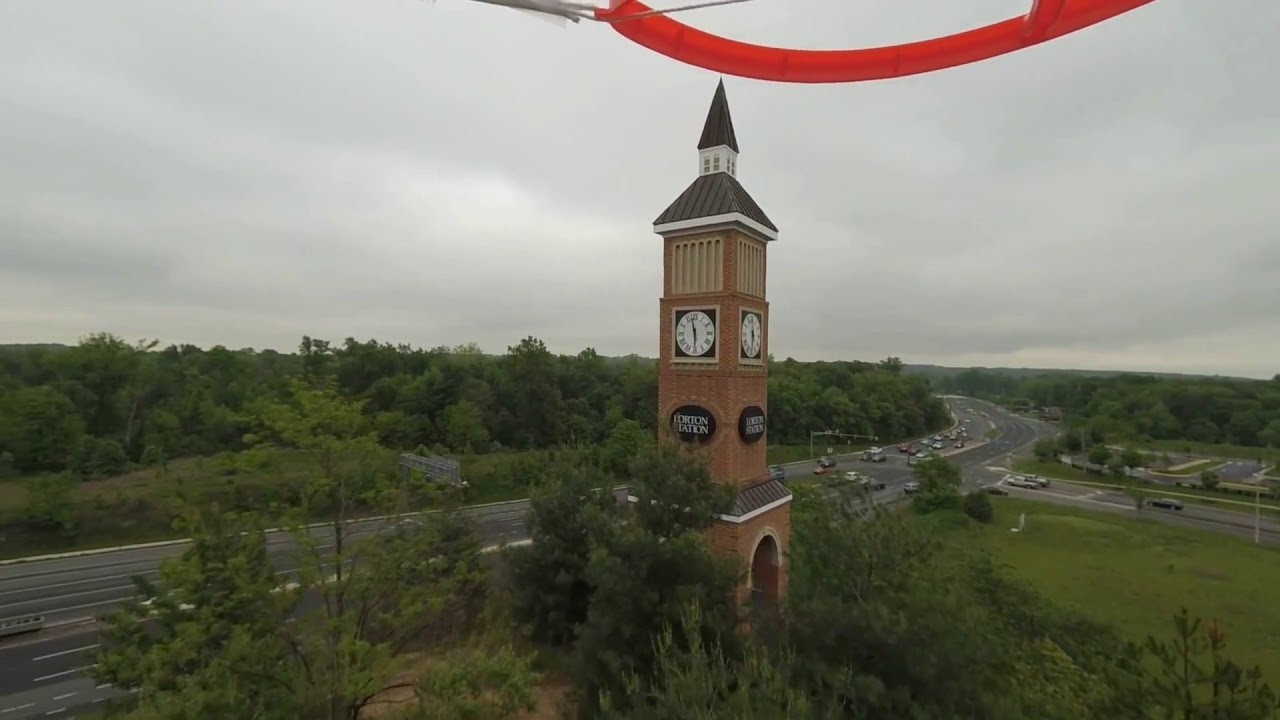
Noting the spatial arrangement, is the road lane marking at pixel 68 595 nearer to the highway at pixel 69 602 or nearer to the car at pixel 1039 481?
the highway at pixel 69 602

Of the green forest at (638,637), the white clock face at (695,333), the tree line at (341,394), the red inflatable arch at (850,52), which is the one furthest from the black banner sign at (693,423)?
the tree line at (341,394)

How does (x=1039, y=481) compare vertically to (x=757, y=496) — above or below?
below

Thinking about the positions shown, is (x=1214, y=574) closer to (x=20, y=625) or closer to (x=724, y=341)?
(x=724, y=341)

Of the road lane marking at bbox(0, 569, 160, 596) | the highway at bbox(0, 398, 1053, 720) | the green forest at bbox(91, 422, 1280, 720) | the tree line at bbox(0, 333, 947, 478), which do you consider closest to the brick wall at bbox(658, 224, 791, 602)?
the green forest at bbox(91, 422, 1280, 720)

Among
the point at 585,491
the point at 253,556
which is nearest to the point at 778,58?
the point at 585,491

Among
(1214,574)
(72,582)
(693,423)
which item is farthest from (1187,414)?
(72,582)
